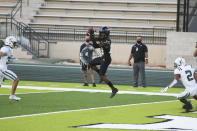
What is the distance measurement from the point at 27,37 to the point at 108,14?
5101 millimetres

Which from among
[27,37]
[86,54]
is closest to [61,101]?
[86,54]

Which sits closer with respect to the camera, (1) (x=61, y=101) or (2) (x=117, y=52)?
(1) (x=61, y=101)

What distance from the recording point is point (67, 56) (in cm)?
2970

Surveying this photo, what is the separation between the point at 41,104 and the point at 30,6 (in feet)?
68.4

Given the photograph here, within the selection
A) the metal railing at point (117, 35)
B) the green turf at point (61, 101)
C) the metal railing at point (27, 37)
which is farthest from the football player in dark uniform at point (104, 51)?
the metal railing at point (27, 37)

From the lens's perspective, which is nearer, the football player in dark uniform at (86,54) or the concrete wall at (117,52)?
the football player in dark uniform at (86,54)

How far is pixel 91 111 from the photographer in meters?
11.5

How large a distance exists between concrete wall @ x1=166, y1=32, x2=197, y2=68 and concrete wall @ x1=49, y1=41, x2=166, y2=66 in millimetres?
1824

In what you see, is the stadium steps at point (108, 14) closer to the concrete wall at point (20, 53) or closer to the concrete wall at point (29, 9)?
the concrete wall at point (29, 9)

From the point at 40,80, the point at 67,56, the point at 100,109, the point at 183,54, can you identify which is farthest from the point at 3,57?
the point at 67,56

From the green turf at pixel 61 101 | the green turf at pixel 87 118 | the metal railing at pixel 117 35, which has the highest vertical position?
the metal railing at pixel 117 35

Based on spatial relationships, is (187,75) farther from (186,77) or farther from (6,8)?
(6,8)

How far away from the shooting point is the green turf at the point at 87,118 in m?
9.21

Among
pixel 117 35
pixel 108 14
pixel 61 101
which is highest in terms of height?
pixel 108 14
